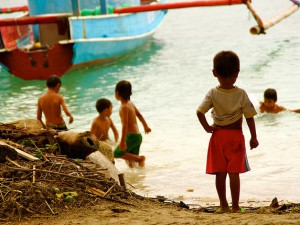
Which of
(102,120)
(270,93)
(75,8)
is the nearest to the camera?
(102,120)

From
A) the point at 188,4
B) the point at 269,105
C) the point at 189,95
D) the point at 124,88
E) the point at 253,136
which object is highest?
the point at 253,136

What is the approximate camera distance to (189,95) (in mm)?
13750

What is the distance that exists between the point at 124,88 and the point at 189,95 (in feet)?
21.4

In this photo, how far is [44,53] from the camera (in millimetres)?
15094

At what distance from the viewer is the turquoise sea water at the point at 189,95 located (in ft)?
23.7

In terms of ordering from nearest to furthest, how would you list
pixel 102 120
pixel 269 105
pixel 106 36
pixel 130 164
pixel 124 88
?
1. pixel 124 88
2. pixel 130 164
3. pixel 102 120
4. pixel 269 105
5. pixel 106 36

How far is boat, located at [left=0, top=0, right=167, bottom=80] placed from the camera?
49.7 feet

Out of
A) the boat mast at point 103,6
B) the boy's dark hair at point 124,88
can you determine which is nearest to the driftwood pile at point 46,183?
the boy's dark hair at point 124,88

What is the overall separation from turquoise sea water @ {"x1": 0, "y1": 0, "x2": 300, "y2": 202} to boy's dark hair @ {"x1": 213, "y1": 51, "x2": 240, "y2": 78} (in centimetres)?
197

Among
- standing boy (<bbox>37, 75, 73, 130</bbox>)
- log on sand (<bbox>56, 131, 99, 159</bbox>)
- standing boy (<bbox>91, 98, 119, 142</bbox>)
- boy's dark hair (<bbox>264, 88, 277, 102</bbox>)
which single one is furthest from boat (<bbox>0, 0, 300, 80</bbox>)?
log on sand (<bbox>56, 131, 99, 159</bbox>)

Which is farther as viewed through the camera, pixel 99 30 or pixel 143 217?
pixel 99 30

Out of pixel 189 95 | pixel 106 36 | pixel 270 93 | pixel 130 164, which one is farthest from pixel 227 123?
pixel 106 36

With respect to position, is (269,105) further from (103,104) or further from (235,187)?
(235,187)

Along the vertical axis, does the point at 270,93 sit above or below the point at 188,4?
below
